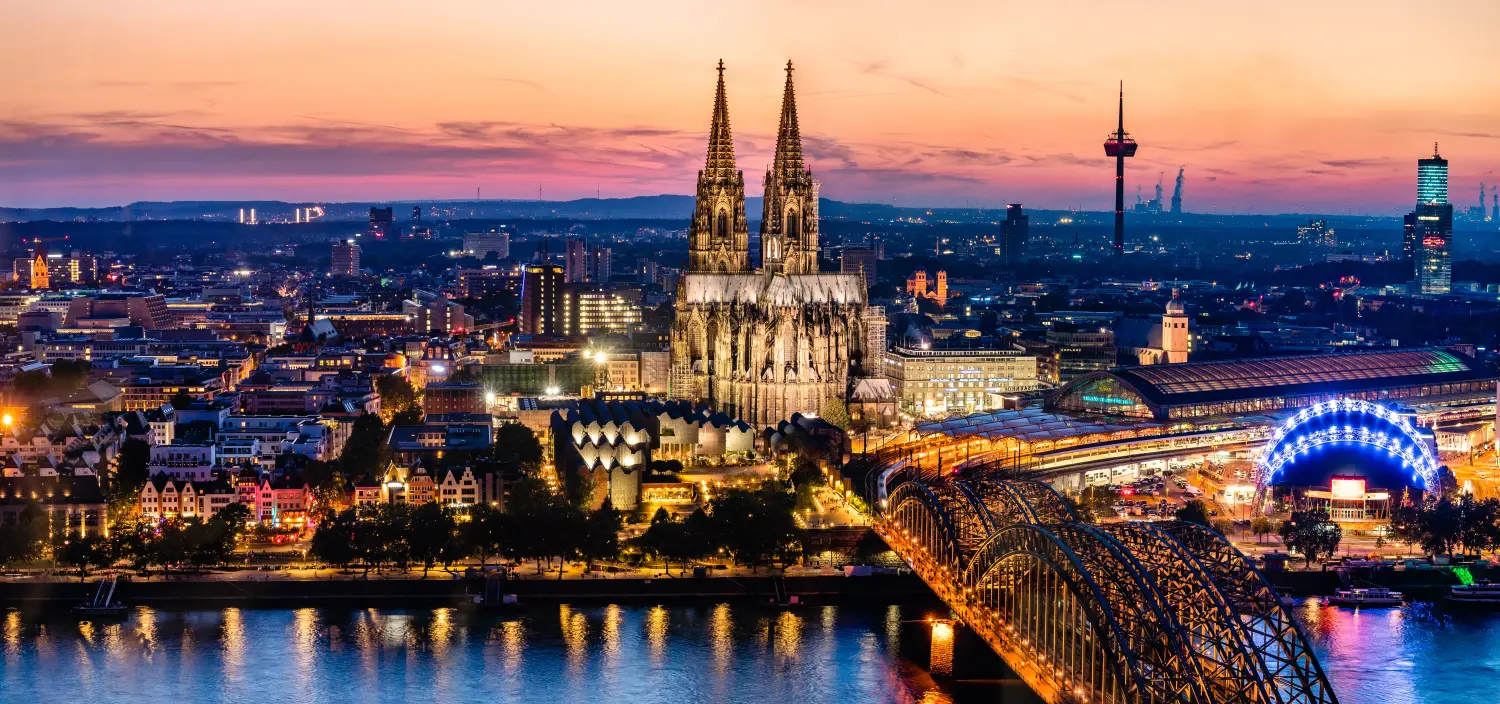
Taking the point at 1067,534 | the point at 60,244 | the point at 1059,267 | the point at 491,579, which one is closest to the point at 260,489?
the point at 491,579

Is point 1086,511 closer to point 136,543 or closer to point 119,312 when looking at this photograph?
point 136,543

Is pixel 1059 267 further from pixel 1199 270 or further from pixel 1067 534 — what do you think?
pixel 1067 534

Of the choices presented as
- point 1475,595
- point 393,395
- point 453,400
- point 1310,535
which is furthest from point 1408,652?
point 393,395

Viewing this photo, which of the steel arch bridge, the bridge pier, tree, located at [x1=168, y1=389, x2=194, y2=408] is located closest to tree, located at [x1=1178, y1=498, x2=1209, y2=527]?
the steel arch bridge

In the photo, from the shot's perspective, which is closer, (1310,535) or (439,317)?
(1310,535)

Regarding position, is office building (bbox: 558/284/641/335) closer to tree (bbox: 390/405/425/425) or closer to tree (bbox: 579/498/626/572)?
tree (bbox: 390/405/425/425)

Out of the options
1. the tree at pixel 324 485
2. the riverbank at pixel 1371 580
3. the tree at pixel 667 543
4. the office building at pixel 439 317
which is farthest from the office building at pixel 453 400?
the office building at pixel 439 317

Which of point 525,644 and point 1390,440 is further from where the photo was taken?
point 1390,440
